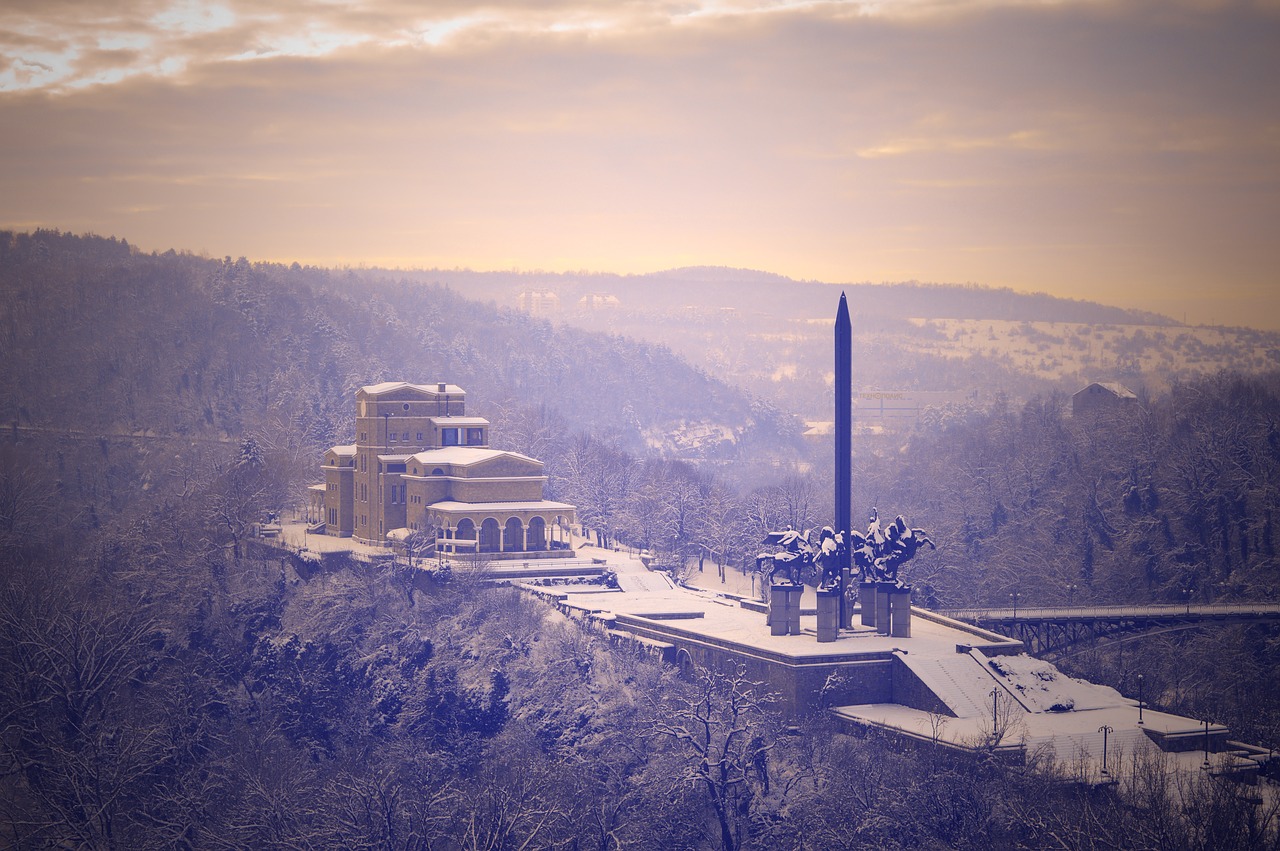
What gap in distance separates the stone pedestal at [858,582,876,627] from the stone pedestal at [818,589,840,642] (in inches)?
109

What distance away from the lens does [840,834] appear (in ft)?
190

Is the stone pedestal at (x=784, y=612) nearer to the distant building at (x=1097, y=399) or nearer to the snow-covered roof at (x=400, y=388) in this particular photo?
the snow-covered roof at (x=400, y=388)

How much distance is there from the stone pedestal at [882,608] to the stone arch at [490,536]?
21.4 m

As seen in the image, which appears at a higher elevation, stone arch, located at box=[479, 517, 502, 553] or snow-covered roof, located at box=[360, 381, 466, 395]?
snow-covered roof, located at box=[360, 381, 466, 395]

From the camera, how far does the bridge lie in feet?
262

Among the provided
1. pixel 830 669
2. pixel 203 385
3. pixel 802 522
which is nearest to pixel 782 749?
pixel 830 669

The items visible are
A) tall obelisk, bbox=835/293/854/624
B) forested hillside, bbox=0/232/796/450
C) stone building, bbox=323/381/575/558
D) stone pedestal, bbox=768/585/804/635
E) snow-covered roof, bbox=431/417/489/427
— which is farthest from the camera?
forested hillside, bbox=0/232/796/450

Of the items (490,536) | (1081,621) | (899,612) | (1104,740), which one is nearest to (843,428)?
(899,612)

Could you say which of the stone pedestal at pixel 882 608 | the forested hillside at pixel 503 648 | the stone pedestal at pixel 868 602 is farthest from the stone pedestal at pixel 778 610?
the forested hillside at pixel 503 648

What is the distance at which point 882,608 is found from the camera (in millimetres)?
70188

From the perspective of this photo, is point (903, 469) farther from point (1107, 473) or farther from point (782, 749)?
point (782, 749)

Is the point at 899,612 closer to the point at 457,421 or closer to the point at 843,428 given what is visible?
the point at 843,428

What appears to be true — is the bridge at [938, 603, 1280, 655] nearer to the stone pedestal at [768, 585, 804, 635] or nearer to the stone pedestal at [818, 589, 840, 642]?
the stone pedestal at [768, 585, 804, 635]

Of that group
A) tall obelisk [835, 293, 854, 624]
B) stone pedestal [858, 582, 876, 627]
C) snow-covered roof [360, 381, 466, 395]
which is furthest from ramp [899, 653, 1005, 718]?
snow-covered roof [360, 381, 466, 395]
